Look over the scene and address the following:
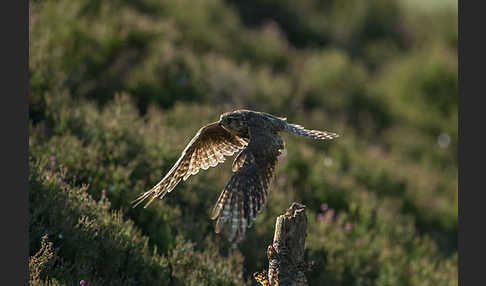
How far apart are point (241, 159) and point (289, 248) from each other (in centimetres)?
82

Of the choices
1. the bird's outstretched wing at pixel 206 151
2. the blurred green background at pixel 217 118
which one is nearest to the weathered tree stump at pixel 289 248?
the bird's outstretched wing at pixel 206 151

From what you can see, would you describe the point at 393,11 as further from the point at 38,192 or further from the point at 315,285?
the point at 38,192

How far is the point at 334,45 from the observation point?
18422 mm

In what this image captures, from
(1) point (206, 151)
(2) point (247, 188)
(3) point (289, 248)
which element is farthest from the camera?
(1) point (206, 151)

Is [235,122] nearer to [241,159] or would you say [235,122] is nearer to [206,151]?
[241,159]

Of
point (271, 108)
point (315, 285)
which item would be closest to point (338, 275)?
point (315, 285)

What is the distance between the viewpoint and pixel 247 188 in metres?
3.94

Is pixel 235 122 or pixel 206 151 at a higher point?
pixel 235 122

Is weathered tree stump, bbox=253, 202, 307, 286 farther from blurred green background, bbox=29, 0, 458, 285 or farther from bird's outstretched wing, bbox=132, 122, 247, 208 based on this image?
blurred green background, bbox=29, 0, 458, 285

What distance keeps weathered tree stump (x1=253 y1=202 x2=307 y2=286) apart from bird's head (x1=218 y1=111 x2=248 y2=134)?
714 millimetres

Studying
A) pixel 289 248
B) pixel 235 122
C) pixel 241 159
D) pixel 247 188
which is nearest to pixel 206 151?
pixel 235 122

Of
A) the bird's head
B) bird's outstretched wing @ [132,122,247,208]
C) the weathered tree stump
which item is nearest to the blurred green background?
bird's outstretched wing @ [132,122,247,208]

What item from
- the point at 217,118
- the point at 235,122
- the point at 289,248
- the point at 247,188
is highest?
the point at 235,122

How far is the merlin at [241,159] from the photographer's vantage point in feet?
12.5
